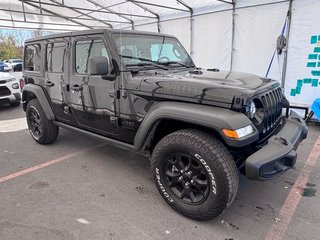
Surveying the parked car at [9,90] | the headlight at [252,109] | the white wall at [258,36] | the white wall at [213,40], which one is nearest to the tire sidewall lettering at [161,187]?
the headlight at [252,109]

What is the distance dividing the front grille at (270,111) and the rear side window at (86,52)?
73.8 inches

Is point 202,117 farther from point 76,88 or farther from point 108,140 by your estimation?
point 76,88

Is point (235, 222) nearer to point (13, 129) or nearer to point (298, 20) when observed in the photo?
point (13, 129)

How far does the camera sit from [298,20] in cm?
641

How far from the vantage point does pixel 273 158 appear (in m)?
2.21

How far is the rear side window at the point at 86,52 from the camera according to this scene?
3236mm

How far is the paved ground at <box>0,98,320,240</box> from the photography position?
94.2 inches

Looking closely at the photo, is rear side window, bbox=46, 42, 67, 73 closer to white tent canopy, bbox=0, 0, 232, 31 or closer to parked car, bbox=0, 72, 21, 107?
parked car, bbox=0, 72, 21, 107

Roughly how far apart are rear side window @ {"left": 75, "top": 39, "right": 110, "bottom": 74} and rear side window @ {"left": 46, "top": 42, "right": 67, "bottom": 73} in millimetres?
360

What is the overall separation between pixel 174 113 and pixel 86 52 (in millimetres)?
1685

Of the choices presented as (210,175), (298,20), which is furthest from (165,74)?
(298,20)

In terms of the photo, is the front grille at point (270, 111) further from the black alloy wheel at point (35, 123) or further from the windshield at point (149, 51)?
the black alloy wheel at point (35, 123)


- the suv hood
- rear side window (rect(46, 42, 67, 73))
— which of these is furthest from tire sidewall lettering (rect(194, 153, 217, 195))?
rear side window (rect(46, 42, 67, 73))

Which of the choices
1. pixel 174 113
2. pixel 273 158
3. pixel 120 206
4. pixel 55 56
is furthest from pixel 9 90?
pixel 273 158
